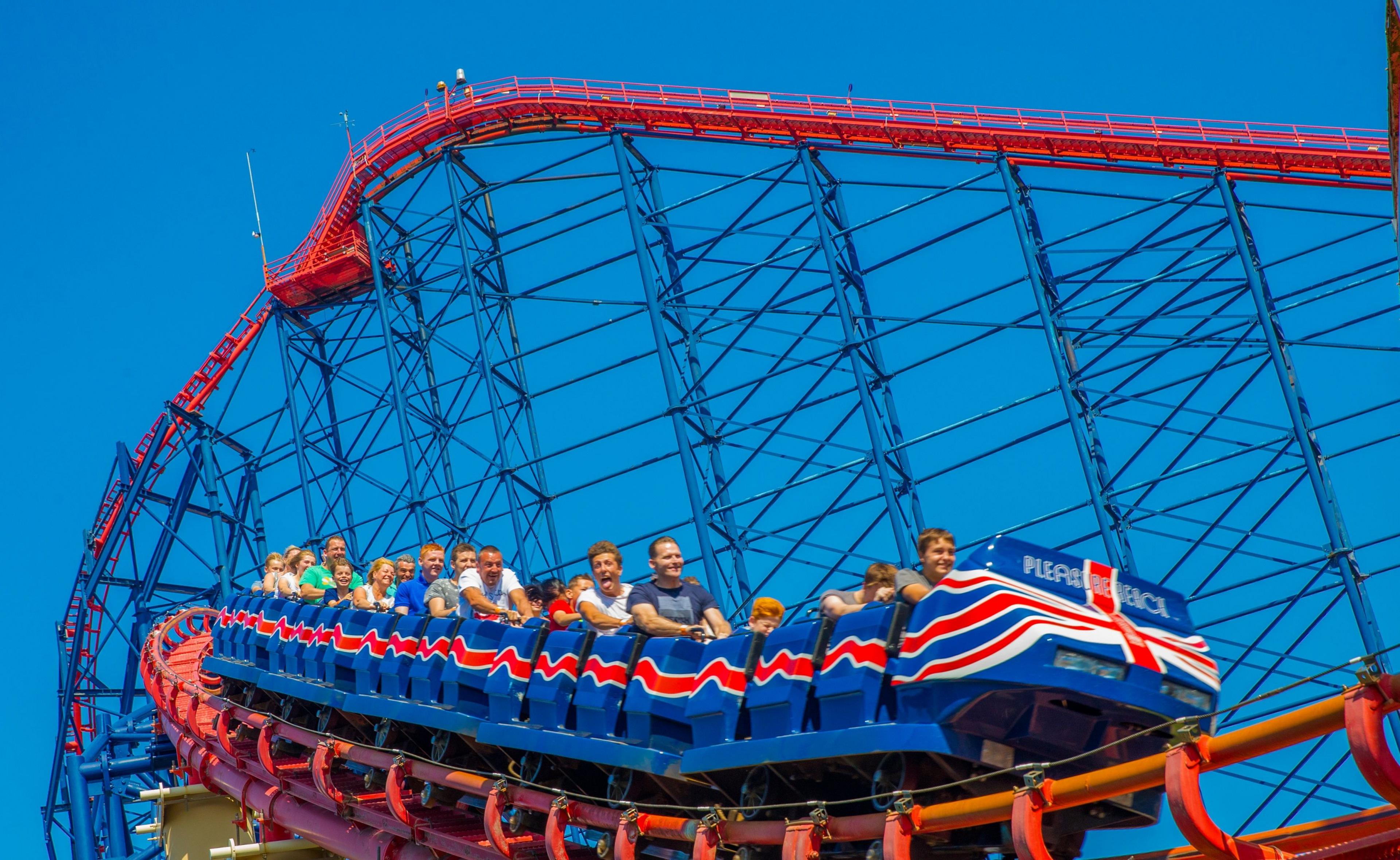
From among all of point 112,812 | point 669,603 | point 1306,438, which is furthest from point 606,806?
point 112,812

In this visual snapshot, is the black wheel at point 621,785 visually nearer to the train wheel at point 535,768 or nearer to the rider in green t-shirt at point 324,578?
the train wheel at point 535,768

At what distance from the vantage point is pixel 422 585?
37.7 feet

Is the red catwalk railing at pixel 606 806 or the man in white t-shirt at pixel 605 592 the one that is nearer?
the red catwalk railing at pixel 606 806

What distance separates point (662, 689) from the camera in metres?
8.22

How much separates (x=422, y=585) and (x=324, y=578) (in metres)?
2.72

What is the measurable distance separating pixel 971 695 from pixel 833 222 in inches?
538

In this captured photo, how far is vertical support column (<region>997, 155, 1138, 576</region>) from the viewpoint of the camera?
15242 millimetres

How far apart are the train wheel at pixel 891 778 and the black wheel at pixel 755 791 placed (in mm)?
702

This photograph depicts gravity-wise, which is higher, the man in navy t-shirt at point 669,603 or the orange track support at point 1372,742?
the man in navy t-shirt at point 669,603

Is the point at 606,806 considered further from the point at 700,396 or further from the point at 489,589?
the point at 700,396

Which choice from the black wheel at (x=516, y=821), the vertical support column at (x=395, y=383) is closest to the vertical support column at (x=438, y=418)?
the vertical support column at (x=395, y=383)

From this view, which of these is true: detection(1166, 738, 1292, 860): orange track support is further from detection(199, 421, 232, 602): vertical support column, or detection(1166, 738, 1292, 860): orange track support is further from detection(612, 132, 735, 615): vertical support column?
detection(199, 421, 232, 602): vertical support column

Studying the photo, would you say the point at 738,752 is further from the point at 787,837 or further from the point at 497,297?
the point at 497,297

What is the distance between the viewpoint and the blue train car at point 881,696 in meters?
6.50
